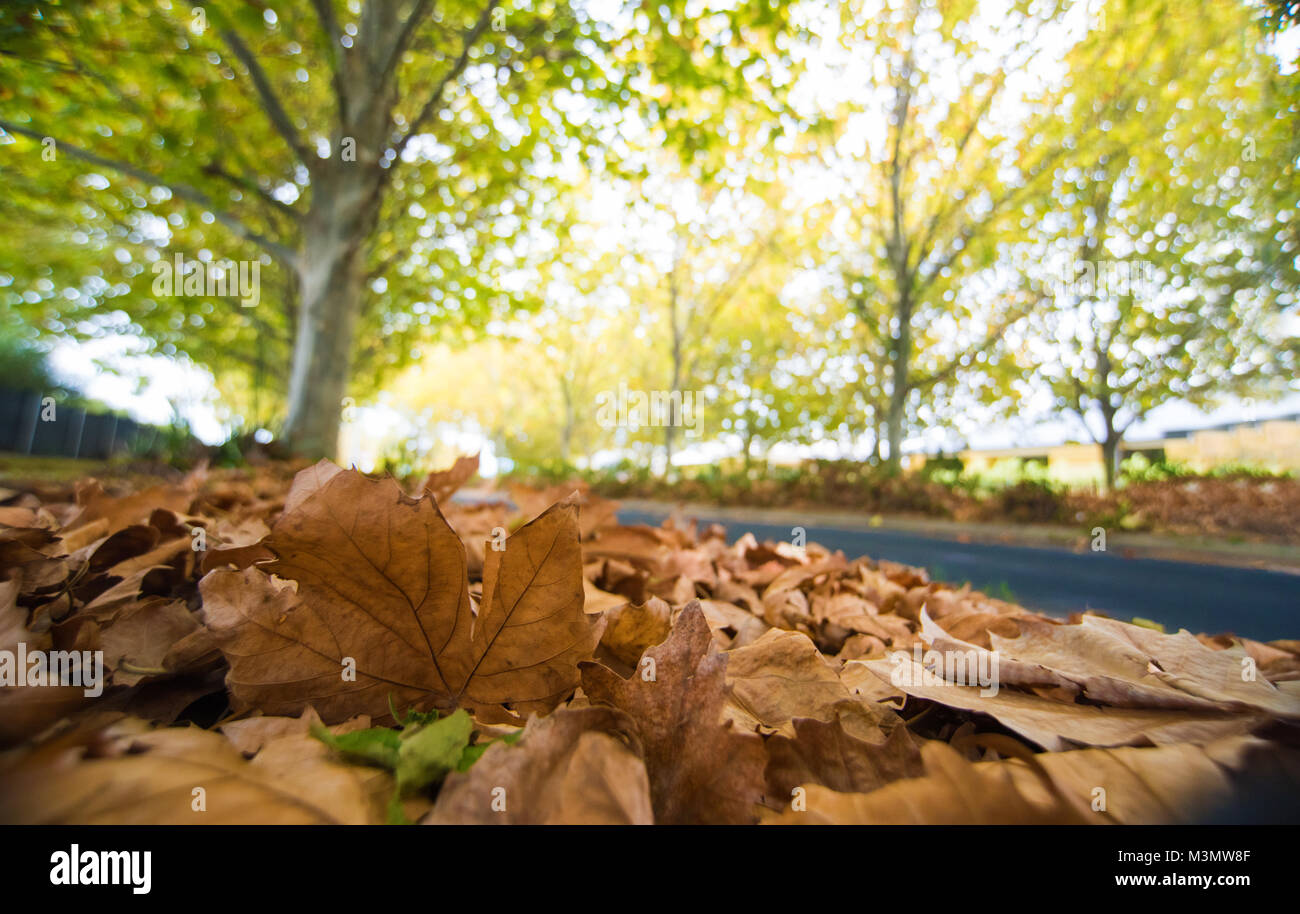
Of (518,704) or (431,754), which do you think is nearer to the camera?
(431,754)

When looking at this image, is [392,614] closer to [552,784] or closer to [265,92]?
[552,784]

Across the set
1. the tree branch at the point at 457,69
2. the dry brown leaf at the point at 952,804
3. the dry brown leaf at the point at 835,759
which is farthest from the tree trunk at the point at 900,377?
the dry brown leaf at the point at 952,804

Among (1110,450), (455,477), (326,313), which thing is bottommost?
(455,477)

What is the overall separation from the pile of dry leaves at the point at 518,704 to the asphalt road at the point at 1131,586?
7.50 ft

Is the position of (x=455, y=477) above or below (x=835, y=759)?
above

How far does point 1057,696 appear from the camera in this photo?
0.71 metres

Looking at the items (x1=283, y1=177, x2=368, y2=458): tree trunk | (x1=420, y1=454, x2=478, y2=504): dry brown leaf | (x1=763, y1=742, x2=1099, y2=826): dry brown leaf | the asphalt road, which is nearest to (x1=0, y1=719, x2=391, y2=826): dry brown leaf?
(x1=763, y1=742, x2=1099, y2=826): dry brown leaf

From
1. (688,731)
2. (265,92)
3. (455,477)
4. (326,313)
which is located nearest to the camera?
(688,731)

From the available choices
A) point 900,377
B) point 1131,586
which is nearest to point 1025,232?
point 900,377

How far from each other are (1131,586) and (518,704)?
159 inches

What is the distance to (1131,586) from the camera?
3.34 meters

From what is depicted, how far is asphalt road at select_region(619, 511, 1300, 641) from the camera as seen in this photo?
269 centimetres
